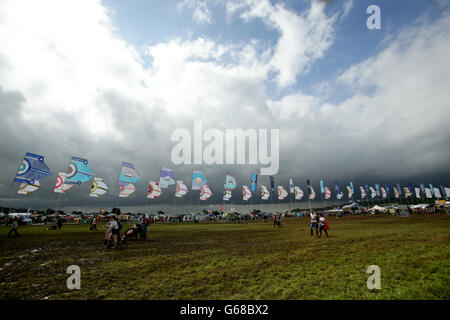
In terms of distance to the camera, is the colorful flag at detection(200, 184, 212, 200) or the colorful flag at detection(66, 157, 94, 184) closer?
the colorful flag at detection(66, 157, 94, 184)

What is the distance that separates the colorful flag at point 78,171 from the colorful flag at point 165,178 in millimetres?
10462

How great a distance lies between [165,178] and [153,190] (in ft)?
14.5

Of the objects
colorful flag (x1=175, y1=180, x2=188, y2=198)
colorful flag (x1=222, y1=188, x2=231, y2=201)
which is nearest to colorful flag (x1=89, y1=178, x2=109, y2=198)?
colorful flag (x1=175, y1=180, x2=188, y2=198)

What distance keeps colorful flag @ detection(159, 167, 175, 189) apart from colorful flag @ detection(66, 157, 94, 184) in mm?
10462

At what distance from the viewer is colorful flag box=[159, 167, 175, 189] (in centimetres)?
3484

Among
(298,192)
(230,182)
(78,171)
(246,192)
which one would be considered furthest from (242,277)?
(298,192)

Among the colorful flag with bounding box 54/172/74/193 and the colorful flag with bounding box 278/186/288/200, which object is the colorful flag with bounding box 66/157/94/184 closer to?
the colorful flag with bounding box 54/172/74/193

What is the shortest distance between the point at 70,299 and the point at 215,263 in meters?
5.27

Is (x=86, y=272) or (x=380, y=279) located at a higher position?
(x=380, y=279)

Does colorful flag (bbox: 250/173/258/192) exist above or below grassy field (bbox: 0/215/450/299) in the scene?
above

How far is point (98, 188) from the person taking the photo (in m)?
33.2

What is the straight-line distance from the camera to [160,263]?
938cm
